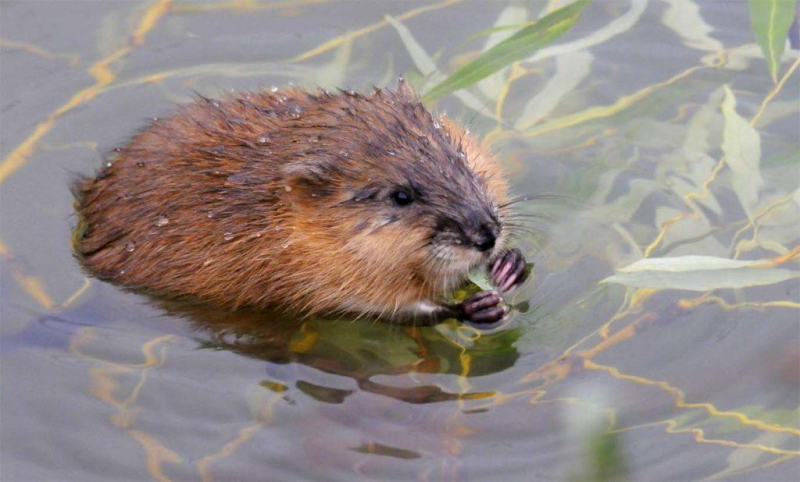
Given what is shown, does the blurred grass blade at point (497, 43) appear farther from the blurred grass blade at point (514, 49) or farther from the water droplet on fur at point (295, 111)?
the water droplet on fur at point (295, 111)

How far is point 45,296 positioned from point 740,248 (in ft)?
7.55

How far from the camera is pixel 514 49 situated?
395 centimetres

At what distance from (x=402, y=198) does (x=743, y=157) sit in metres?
1.20

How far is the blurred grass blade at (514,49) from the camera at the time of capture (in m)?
3.89

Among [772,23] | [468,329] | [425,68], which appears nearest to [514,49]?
[425,68]

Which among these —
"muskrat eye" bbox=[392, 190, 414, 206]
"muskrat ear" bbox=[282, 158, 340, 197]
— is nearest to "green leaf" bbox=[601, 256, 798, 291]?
"muskrat eye" bbox=[392, 190, 414, 206]

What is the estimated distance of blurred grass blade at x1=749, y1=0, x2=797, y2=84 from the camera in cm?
366

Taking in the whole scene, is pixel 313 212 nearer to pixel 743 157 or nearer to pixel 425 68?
pixel 425 68

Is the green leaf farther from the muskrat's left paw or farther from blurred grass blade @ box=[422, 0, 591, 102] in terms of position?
blurred grass blade @ box=[422, 0, 591, 102]

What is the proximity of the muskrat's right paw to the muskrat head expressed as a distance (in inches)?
3.8

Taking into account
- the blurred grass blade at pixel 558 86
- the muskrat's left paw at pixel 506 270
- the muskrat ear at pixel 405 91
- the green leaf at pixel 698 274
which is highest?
the blurred grass blade at pixel 558 86

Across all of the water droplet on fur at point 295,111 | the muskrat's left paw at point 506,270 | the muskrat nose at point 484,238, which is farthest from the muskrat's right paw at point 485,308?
the water droplet on fur at point 295,111

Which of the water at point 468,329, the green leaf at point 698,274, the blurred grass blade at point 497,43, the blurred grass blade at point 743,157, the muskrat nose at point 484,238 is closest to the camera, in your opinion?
the green leaf at point 698,274

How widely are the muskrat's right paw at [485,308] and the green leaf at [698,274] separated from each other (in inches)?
18.6
